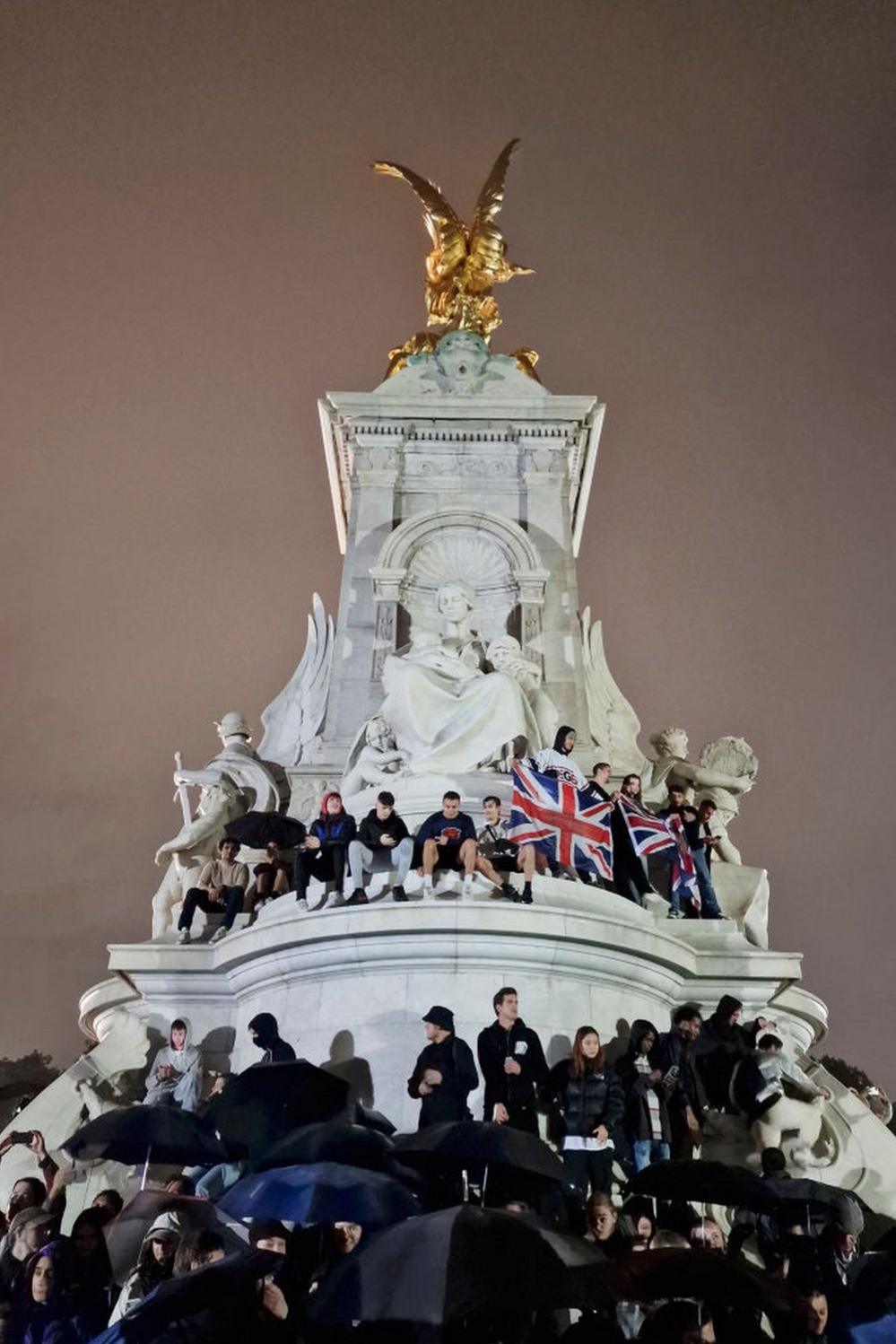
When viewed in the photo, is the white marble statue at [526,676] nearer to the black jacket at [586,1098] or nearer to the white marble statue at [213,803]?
the white marble statue at [213,803]

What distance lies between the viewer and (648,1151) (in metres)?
12.3

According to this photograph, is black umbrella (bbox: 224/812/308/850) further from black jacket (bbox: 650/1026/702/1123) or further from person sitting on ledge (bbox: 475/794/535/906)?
black jacket (bbox: 650/1026/702/1123)

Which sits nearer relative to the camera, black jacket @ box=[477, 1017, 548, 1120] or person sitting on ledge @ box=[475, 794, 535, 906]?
black jacket @ box=[477, 1017, 548, 1120]

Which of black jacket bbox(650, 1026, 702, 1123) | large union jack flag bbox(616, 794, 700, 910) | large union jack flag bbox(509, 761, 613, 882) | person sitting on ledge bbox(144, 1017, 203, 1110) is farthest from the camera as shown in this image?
large union jack flag bbox(616, 794, 700, 910)

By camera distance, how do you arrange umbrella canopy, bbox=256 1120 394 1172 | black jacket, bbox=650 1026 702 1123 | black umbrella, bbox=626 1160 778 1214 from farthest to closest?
black jacket, bbox=650 1026 702 1123
black umbrella, bbox=626 1160 778 1214
umbrella canopy, bbox=256 1120 394 1172

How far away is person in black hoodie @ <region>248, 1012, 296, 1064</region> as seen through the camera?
44.0 feet

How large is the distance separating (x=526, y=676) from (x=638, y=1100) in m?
7.77

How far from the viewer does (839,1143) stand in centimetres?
1517

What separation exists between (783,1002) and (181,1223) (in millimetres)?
9577

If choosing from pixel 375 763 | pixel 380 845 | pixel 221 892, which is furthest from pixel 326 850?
pixel 375 763

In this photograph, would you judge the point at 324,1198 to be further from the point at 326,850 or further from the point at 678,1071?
the point at 326,850

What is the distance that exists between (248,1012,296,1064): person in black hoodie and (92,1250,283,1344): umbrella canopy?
6.44 m

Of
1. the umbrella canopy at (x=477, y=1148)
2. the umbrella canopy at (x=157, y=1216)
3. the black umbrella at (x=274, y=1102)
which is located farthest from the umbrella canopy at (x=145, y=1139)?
the umbrella canopy at (x=477, y=1148)

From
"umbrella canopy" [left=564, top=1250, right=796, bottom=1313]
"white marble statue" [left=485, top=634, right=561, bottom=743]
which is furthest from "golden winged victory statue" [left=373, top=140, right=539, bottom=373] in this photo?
"umbrella canopy" [left=564, top=1250, right=796, bottom=1313]
